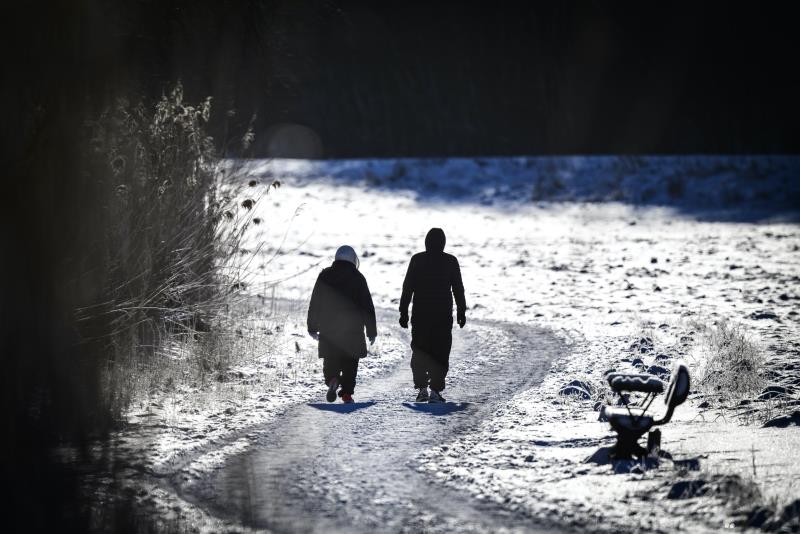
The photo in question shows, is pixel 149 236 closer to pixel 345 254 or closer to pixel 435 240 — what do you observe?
pixel 345 254

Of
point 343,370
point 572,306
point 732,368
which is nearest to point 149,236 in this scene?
point 343,370

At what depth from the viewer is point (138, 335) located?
1016 cm

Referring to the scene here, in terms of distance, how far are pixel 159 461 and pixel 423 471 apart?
195 centimetres

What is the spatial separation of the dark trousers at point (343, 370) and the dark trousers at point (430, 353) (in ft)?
2.08

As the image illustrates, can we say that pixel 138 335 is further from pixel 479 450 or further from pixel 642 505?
pixel 642 505

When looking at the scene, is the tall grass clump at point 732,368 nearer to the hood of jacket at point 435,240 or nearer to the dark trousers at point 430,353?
the dark trousers at point 430,353

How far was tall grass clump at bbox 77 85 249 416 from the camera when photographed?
8.63 meters

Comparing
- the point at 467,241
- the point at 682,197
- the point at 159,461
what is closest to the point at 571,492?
the point at 159,461

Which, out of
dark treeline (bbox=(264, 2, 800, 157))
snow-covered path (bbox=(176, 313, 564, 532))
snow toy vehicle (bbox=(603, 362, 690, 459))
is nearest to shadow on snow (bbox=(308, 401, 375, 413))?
snow-covered path (bbox=(176, 313, 564, 532))

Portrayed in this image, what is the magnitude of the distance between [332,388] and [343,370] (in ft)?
0.86

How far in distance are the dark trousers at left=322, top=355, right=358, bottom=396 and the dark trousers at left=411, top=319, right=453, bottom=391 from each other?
2.08 feet

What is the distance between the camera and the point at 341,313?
916 centimetres

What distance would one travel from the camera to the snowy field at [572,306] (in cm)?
577

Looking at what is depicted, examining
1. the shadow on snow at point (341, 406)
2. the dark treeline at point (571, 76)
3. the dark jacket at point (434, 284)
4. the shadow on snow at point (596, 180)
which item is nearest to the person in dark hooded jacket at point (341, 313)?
the shadow on snow at point (341, 406)
